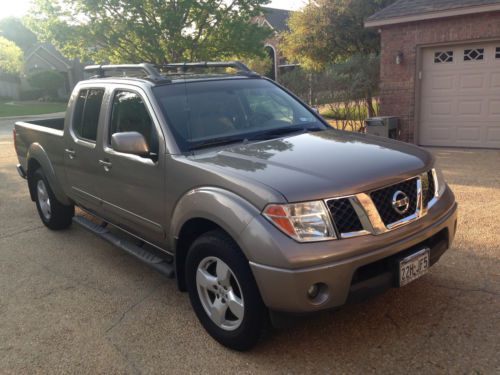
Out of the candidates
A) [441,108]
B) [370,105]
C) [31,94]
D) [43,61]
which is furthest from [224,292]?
[43,61]

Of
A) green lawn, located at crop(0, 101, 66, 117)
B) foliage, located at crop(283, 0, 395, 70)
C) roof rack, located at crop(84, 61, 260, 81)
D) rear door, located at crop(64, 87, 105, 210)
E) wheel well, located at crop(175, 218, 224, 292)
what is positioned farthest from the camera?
green lawn, located at crop(0, 101, 66, 117)

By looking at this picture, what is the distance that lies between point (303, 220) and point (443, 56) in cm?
998

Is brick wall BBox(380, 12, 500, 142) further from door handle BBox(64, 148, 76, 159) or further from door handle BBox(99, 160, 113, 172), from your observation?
door handle BBox(99, 160, 113, 172)

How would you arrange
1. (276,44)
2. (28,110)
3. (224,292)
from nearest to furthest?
(224,292) < (276,44) < (28,110)

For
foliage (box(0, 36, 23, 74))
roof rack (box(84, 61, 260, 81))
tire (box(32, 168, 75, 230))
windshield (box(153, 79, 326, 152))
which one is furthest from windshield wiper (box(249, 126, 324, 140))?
foliage (box(0, 36, 23, 74))

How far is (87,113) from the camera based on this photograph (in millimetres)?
4938

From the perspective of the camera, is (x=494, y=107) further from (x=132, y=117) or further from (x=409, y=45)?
(x=132, y=117)

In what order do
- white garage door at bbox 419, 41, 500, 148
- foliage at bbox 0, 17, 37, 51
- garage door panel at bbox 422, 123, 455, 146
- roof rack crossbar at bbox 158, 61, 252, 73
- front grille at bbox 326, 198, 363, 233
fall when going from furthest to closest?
foliage at bbox 0, 17, 37, 51 < garage door panel at bbox 422, 123, 455, 146 < white garage door at bbox 419, 41, 500, 148 < roof rack crossbar at bbox 158, 61, 252, 73 < front grille at bbox 326, 198, 363, 233

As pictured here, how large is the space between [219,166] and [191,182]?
0.87 feet

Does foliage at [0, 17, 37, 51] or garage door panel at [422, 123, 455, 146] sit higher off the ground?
foliage at [0, 17, 37, 51]

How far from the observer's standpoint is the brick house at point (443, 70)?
10531 mm

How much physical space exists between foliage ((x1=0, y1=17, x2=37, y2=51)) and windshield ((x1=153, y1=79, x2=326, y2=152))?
263 ft

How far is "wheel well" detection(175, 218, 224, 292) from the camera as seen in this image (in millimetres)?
3406

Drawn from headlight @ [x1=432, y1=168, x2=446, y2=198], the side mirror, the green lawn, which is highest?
the side mirror
